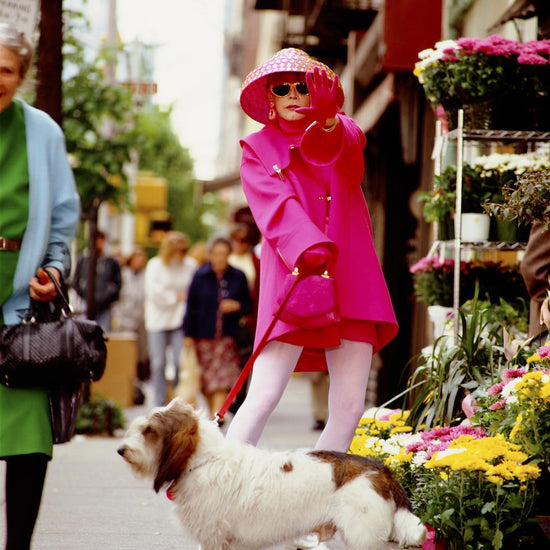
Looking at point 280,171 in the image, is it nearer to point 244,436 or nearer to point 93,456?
point 244,436

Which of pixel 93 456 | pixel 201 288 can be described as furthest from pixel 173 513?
pixel 201 288

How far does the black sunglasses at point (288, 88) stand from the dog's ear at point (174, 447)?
58.4 inches

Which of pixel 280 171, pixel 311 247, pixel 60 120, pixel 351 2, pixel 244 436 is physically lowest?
pixel 244 436

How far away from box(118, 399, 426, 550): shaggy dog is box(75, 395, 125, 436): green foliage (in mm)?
6251

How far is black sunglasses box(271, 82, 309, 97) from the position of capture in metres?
4.56

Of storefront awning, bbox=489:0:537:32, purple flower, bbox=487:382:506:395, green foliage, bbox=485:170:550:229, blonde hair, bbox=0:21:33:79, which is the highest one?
storefront awning, bbox=489:0:537:32

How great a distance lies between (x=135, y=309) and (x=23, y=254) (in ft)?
41.0

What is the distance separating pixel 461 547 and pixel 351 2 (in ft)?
32.6

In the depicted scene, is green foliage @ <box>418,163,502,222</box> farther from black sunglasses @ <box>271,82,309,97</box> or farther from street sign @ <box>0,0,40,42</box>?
street sign @ <box>0,0,40,42</box>

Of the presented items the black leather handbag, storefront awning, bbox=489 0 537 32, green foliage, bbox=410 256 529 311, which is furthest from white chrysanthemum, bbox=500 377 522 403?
storefront awning, bbox=489 0 537 32

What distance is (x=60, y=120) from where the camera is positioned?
8.96 m

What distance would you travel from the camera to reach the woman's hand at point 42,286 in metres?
3.79

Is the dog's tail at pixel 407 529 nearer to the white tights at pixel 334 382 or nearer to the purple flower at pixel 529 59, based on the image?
the white tights at pixel 334 382

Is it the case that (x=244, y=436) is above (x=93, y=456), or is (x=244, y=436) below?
above
